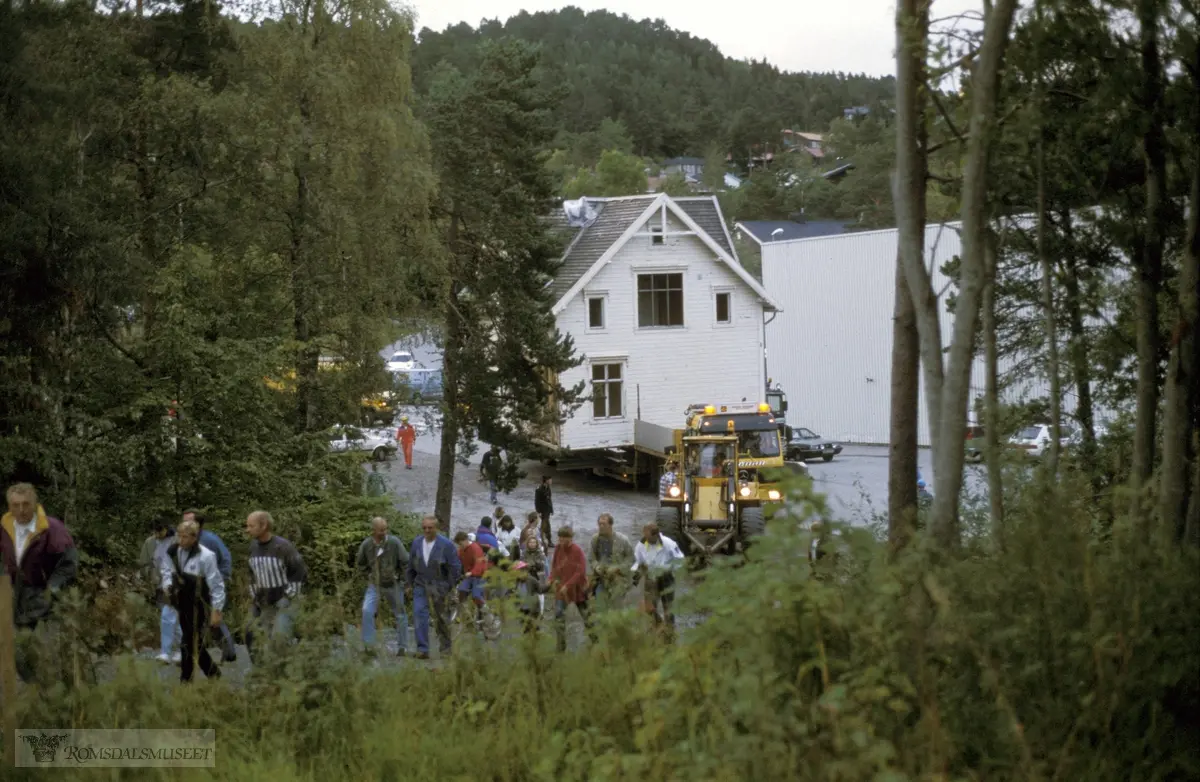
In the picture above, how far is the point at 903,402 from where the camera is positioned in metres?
7.98

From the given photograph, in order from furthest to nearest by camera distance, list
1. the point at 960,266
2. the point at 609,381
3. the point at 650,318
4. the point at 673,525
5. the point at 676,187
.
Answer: the point at 676,187 < the point at 650,318 < the point at 609,381 < the point at 673,525 < the point at 960,266

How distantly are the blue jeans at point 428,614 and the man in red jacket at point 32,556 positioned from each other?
2.51 meters

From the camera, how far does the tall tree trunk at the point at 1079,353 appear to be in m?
13.7

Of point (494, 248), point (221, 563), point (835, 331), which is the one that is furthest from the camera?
point (835, 331)

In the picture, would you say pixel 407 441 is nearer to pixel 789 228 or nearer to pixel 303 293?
pixel 303 293

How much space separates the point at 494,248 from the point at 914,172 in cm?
2555

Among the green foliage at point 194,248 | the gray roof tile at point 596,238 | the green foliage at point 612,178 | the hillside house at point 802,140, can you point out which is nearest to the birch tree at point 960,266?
the green foliage at point 194,248

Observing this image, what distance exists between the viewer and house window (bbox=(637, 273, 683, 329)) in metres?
44.8

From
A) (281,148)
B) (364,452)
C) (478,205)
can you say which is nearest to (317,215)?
(281,148)

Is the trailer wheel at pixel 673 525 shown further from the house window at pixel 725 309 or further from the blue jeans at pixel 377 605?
the house window at pixel 725 309

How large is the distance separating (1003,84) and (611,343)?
35.3m

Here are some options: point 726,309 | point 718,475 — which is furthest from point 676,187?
point 718,475

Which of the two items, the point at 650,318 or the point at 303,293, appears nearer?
the point at 303,293

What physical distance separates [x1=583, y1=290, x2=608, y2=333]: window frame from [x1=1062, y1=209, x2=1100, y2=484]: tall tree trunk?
87.4 feet
